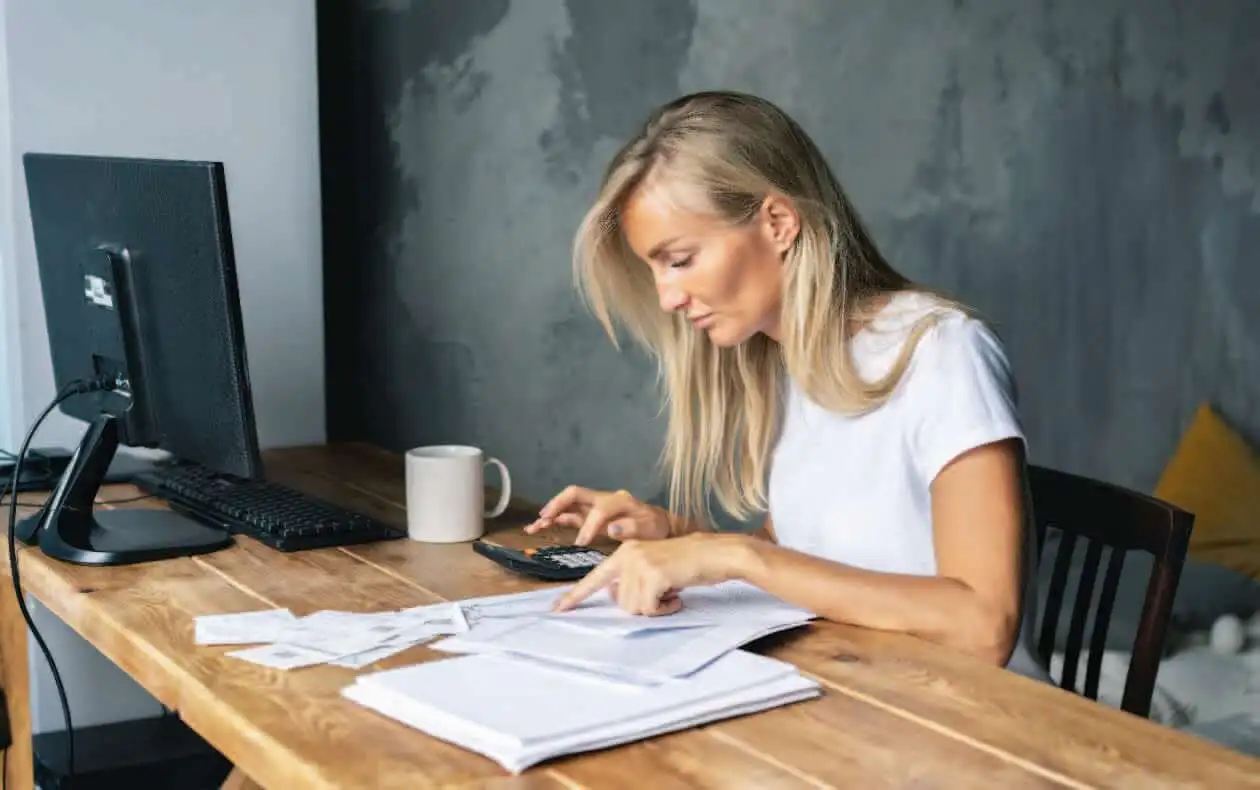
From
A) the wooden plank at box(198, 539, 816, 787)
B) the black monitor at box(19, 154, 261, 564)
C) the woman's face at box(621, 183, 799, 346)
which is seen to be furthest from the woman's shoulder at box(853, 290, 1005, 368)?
the black monitor at box(19, 154, 261, 564)

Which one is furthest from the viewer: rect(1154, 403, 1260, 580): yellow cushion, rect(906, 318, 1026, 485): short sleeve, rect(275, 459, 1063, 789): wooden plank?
rect(1154, 403, 1260, 580): yellow cushion

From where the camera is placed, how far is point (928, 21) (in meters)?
2.15

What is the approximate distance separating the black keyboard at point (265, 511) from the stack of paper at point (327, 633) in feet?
1.04

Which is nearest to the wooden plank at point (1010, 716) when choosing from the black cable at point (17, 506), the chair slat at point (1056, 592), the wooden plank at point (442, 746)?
the wooden plank at point (442, 746)

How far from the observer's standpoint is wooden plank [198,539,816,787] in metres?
1.02

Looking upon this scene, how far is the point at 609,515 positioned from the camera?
177 centimetres

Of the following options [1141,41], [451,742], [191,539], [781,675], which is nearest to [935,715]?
[781,675]

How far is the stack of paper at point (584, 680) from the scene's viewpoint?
1076 millimetres

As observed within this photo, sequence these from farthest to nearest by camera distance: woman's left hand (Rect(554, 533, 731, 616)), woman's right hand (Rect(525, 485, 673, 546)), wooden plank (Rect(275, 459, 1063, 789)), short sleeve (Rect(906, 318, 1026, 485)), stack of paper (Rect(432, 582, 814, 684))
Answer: woman's right hand (Rect(525, 485, 673, 546)), short sleeve (Rect(906, 318, 1026, 485)), woman's left hand (Rect(554, 533, 731, 616)), stack of paper (Rect(432, 582, 814, 684)), wooden plank (Rect(275, 459, 1063, 789))

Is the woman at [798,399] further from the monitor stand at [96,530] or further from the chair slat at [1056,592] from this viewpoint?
the monitor stand at [96,530]

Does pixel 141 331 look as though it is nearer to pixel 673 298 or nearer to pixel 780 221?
pixel 673 298

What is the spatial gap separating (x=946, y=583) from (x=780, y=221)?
461 millimetres

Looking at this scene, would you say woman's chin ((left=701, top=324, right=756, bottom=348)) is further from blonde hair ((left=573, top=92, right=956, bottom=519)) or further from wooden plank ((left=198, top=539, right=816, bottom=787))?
wooden plank ((left=198, top=539, right=816, bottom=787))

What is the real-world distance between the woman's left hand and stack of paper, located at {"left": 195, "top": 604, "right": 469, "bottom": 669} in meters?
0.14
